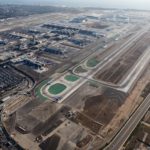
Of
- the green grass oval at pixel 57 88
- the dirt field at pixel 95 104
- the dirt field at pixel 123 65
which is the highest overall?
the dirt field at pixel 123 65

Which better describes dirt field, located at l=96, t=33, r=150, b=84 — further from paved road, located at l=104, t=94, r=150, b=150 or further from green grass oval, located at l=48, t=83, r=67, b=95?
paved road, located at l=104, t=94, r=150, b=150

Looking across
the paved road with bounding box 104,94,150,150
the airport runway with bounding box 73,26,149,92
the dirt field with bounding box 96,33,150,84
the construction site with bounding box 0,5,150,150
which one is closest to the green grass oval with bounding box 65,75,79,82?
the construction site with bounding box 0,5,150,150

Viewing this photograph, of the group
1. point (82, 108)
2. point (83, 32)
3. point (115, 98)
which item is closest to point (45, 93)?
point (82, 108)

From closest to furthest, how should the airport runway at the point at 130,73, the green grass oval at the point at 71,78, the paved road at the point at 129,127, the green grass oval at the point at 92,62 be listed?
the paved road at the point at 129,127, the airport runway at the point at 130,73, the green grass oval at the point at 71,78, the green grass oval at the point at 92,62

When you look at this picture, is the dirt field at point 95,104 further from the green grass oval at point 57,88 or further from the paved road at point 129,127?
the green grass oval at point 57,88

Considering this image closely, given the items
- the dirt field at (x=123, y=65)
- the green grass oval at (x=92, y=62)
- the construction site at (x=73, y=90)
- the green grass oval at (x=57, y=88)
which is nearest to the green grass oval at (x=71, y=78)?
the construction site at (x=73, y=90)

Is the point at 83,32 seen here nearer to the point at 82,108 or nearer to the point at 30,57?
the point at 30,57
